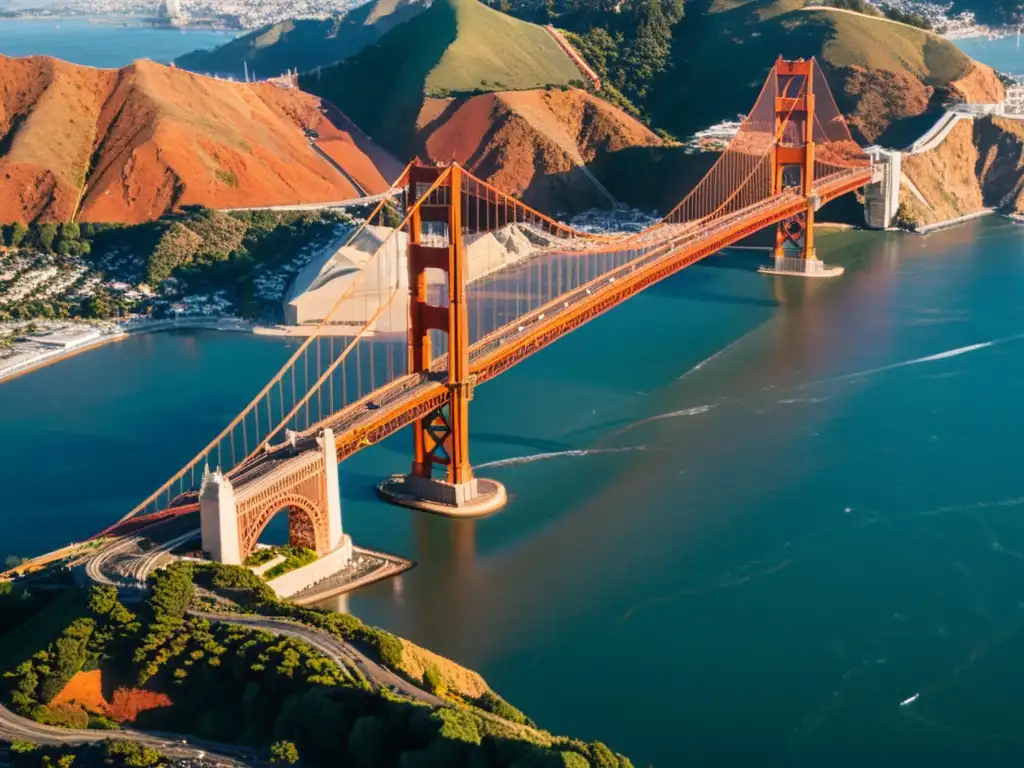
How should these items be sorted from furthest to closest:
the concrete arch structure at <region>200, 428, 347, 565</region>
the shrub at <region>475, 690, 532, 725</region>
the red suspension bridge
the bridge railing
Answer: the bridge railing → the red suspension bridge → the concrete arch structure at <region>200, 428, 347, 565</region> → the shrub at <region>475, 690, 532, 725</region>

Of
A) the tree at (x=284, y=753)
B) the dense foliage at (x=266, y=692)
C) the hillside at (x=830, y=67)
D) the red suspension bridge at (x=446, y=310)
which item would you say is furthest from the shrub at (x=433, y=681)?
the hillside at (x=830, y=67)

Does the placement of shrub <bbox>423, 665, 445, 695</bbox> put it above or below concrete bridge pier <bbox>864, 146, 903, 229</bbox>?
below

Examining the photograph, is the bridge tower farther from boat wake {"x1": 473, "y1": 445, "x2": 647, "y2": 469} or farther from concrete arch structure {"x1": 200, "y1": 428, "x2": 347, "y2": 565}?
concrete arch structure {"x1": 200, "y1": 428, "x2": 347, "y2": 565}

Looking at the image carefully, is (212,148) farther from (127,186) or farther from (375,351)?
(375,351)

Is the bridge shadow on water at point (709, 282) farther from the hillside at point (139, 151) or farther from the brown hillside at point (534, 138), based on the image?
the hillside at point (139, 151)

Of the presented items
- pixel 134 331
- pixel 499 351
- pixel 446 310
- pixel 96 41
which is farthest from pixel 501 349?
pixel 96 41

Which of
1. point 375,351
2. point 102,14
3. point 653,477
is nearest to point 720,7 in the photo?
point 375,351

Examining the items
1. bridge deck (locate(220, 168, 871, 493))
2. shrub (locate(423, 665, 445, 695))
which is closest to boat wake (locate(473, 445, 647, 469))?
bridge deck (locate(220, 168, 871, 493))

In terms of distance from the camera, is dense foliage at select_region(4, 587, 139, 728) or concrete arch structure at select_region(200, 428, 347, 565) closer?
dense foliage at select_region(4, 587, 139, 728)

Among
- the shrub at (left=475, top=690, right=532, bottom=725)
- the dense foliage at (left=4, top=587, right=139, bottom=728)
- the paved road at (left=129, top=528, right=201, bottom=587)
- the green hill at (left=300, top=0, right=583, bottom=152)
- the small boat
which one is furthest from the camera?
the green hill at (left=300, top=0, right=583, bottom=152)
